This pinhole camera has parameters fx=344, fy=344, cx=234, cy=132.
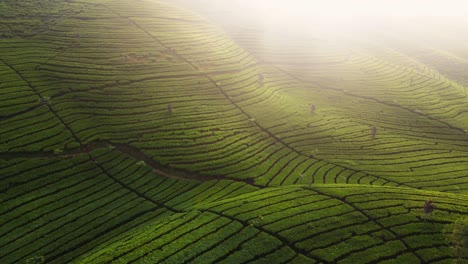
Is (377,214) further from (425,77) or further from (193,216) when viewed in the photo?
(425,77)

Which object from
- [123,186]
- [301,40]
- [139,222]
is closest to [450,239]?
[139,222]

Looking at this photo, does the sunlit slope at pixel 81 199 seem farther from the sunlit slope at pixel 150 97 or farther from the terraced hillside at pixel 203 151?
the sunlit slope at pixel 150 97

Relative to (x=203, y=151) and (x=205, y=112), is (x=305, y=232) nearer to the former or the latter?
(x=203, y=151)

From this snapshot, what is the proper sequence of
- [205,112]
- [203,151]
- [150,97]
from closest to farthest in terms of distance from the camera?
[203,151] < [205,112] < [150,97]

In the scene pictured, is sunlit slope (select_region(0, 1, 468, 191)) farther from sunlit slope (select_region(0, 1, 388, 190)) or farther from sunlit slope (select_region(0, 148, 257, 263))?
sunlit slope (select_region(0, 148, 257, 263))

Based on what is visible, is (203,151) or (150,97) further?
(150,97)

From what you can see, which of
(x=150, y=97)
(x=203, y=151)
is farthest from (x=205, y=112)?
(x=203, y=151)
